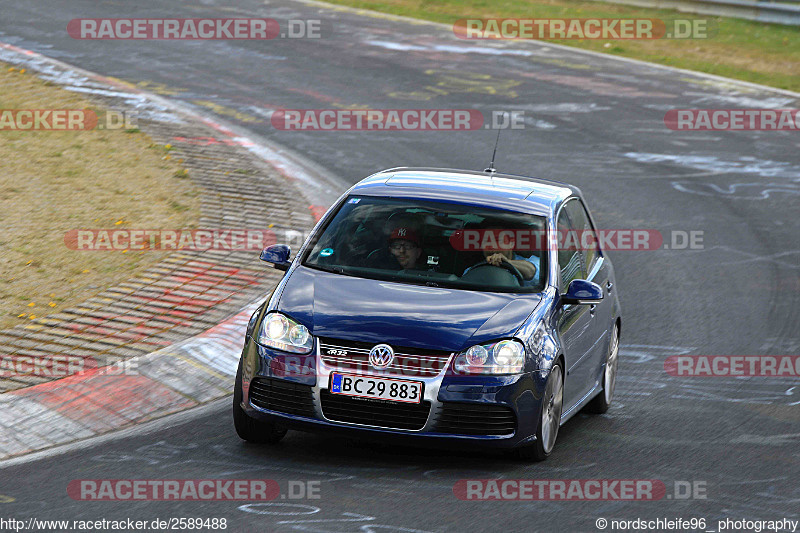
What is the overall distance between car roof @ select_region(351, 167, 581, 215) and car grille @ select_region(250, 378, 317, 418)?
6.00 feet

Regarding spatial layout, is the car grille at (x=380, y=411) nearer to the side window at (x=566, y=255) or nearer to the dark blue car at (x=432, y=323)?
the dark blue car at (x=432, y=323)

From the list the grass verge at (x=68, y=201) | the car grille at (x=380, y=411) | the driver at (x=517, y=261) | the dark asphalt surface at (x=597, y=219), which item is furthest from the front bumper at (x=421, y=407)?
the grass verge at (x=68, y=201)

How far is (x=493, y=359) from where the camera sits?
23.5ft

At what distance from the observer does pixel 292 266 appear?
26.6 ft

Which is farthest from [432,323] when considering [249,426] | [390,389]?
[249,426]

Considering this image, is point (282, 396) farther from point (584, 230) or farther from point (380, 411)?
point (584, 230)

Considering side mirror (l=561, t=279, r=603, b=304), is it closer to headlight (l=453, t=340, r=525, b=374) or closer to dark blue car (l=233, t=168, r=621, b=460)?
dark blue car (l=233, t=168, r=621, b=460)

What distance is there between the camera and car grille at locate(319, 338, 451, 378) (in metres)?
7.02

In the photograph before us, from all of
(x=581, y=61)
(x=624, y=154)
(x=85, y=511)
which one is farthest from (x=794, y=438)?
(x=581, y=61)

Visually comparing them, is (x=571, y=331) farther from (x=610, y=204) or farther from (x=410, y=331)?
(x=610, y=204)

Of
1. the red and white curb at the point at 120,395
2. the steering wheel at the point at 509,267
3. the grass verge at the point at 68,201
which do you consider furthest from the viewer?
the grass verge at the point at 68,201

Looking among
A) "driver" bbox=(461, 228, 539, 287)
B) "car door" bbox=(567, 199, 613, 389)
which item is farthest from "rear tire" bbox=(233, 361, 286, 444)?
"car door" bbox=(567, 199, 613, 389)

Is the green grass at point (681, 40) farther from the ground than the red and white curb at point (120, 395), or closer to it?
farther from the ground

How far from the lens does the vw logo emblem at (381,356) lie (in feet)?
23.0
